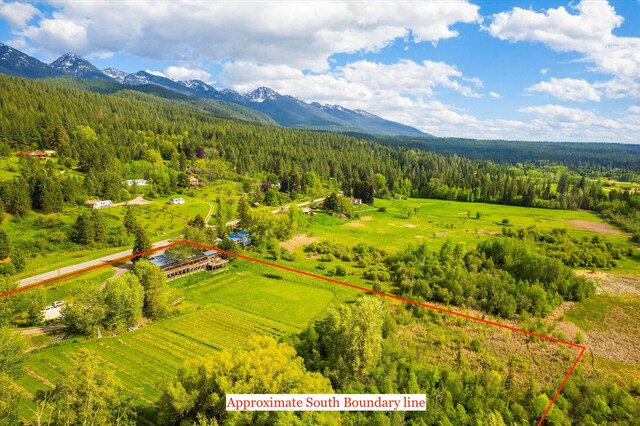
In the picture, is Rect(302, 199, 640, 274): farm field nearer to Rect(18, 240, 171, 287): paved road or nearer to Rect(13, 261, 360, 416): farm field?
Rect(13, 261, 360, 416): farm field

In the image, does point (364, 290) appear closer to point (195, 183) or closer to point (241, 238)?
point (241, 238)

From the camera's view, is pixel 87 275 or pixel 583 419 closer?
pixel 583 419

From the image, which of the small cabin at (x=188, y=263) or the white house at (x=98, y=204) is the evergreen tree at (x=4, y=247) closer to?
the small cabin at (x=188, y=263)

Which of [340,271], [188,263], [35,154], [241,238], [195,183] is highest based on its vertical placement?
[35,154]

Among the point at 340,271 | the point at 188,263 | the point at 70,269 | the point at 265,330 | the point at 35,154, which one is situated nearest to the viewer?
the point at 265,330

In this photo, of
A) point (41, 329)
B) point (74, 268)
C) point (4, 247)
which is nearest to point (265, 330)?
point (41, 329)

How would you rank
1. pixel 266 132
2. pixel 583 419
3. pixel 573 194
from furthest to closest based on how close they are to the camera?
pixel 266 132
pixel 573 194
pixel 583 419

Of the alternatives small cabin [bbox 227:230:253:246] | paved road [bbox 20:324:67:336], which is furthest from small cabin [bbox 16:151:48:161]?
paved road [bbox 20:324:67:336]

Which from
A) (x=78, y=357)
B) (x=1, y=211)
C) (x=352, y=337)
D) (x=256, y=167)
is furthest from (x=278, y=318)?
(x=256, y=167)

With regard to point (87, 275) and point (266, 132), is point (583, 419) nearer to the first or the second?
point (87, 275)

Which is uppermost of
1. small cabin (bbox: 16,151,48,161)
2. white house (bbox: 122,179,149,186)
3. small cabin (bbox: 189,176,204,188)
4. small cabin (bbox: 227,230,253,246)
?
small cabin (bbox: 16,151,48,161)

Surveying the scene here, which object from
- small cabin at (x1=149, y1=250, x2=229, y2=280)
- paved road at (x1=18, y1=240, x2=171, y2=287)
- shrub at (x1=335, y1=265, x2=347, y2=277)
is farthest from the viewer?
shrub at (x1=335, y1=265, x2=347, y2=277)
